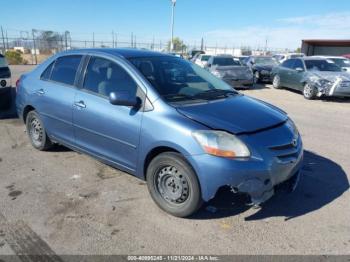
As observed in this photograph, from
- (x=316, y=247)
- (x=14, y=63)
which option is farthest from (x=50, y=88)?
(x=14, y=63)

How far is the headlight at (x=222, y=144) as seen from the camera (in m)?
3.20

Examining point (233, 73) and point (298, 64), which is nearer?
point (298, 64)

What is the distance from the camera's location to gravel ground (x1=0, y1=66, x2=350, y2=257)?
10.2 feet

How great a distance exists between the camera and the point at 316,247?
3131mm

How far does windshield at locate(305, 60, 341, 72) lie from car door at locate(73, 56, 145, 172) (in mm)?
10945

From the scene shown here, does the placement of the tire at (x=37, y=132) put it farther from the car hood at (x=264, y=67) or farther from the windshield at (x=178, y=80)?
the car hood at (x=264, y=67)

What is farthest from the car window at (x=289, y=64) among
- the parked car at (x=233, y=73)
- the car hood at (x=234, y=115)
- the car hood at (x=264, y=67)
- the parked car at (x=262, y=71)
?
the car hood at (x=234, y=115)

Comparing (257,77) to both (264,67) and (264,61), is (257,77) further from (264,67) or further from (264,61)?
(264,61)

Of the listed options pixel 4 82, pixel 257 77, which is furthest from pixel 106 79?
pixel 257 77

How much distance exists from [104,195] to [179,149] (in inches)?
50.7

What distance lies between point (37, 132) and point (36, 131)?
0.03 meters

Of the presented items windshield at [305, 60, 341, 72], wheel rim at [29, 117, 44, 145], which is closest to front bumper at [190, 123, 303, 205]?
wheel rim at [29, 117, 44, 145]

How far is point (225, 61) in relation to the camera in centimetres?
1589

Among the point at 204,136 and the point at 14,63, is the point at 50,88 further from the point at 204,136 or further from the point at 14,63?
the point at 14,63
